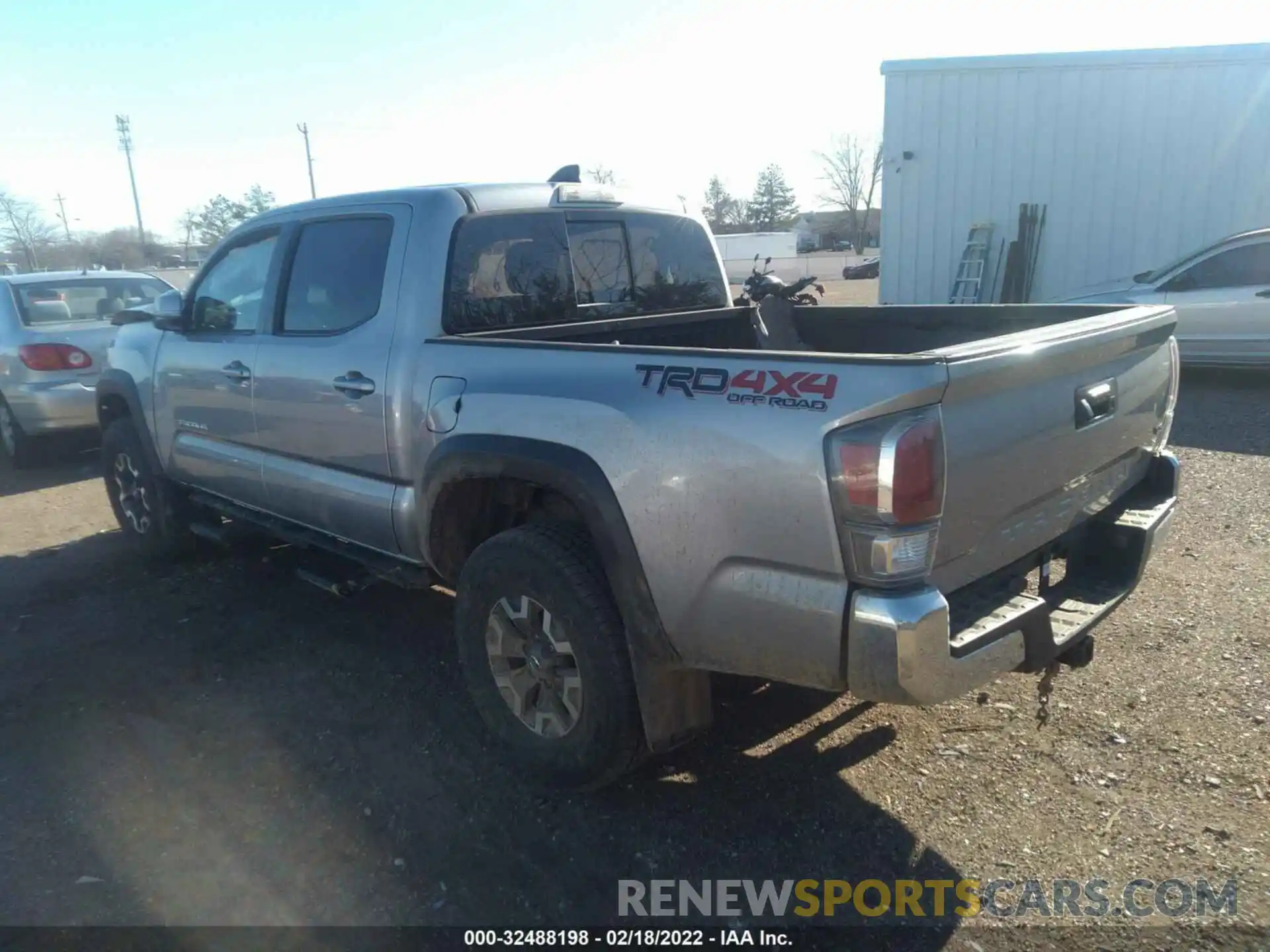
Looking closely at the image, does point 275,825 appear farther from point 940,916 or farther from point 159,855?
point 940,916

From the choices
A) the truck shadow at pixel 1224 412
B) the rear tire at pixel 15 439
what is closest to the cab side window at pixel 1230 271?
the truck shadow at pixel 1224 412

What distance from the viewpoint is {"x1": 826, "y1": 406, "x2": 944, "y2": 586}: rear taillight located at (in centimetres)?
226

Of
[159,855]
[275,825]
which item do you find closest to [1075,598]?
[275,825]

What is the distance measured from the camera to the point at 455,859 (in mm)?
2887

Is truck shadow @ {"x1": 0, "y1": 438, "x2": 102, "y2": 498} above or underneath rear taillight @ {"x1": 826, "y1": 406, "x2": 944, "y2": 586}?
underneath

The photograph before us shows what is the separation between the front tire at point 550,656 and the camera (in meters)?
2.91

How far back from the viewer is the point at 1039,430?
2668 millimetres

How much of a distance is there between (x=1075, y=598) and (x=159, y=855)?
3071mm

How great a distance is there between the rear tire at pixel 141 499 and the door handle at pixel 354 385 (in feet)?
7.56

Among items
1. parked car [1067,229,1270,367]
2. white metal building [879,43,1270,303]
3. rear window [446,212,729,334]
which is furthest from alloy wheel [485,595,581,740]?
white metal building [879,43,1270,303]

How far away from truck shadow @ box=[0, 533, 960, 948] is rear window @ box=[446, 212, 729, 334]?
64.9 inches

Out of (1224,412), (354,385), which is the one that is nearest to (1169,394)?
(354,385)

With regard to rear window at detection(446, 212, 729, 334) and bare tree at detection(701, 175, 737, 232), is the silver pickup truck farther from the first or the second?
bare tree at detection(701, 175, 737, 232)

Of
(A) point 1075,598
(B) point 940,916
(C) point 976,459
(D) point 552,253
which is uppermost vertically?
(D) point 552,253
